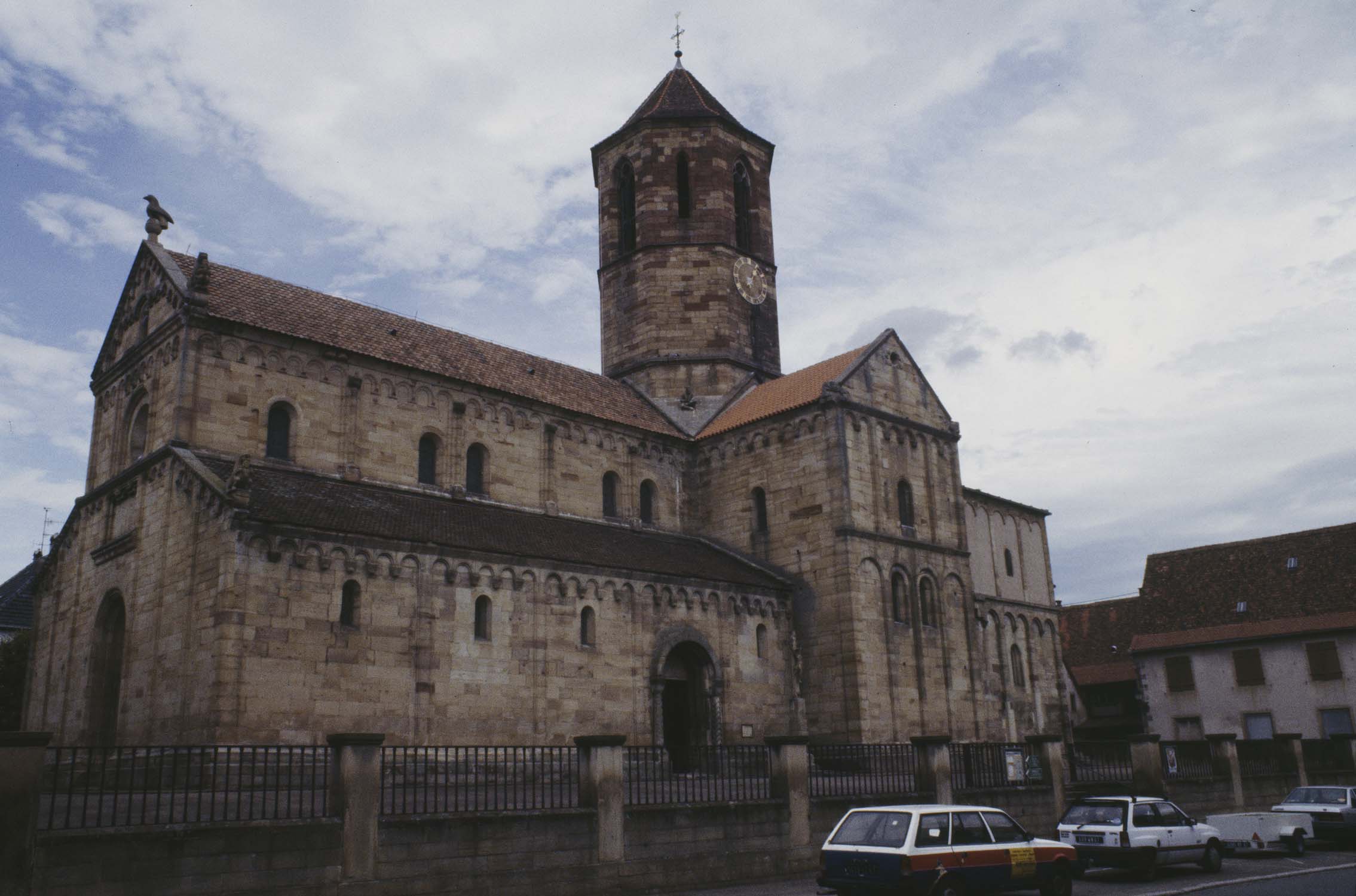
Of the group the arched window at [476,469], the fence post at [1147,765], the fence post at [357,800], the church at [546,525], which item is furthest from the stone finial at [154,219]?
the fence post at [1147,765]

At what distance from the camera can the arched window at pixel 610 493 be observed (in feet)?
114

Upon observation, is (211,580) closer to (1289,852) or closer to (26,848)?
(26,848)

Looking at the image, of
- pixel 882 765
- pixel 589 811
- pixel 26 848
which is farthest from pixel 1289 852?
pixel 26 848

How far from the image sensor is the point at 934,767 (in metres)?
23.0

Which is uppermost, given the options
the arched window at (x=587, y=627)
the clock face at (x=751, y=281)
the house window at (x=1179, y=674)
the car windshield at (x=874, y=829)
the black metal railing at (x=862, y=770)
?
the clock face at (x=751, y=281)

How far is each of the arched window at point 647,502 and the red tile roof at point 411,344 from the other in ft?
6.05

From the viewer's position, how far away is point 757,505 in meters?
35.7

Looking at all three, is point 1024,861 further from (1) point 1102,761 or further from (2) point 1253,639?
(2) point 1253,639

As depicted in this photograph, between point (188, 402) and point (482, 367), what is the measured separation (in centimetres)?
942

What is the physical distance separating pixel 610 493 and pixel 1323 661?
93.2ft

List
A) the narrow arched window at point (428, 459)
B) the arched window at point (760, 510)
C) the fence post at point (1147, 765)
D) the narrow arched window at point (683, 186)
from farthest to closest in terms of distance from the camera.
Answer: the narrow arched window at point (683, 186) < the arched window at point (760, 510) < the narrow arched window at point (428, 459) < the fence post at point (1147, 765)

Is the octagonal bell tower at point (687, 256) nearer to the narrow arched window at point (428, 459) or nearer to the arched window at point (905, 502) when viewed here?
the arched window at point (905, 502)

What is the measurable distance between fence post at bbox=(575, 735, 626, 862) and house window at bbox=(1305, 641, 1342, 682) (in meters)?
34.9

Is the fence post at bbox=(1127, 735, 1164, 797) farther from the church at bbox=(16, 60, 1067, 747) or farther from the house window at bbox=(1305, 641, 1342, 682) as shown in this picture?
the house window at bbox=(1305, 641, 1342, 682)
